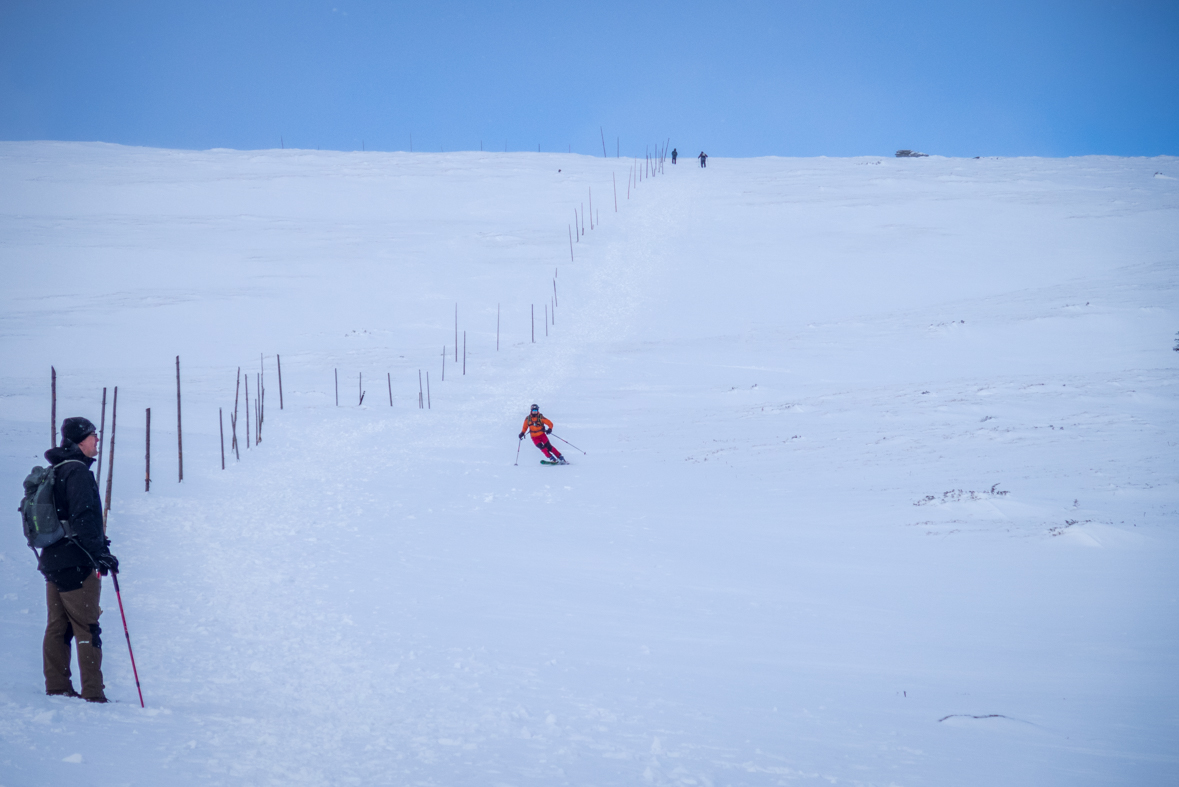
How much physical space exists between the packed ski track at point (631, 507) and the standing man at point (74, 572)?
21cm

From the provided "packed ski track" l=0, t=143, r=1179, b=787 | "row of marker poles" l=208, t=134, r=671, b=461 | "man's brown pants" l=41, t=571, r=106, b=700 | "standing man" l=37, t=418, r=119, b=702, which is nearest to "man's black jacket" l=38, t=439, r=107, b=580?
"standing man" l=37, t=418, r=119, b=702

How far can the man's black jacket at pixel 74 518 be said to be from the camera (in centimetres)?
420

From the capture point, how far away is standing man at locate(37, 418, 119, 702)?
166 inches

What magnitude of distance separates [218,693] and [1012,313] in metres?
22.8

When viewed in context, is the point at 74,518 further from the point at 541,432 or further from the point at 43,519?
the point at 541,432

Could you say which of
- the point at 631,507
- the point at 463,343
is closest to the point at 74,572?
the point at 631,507

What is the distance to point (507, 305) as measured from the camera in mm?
26453

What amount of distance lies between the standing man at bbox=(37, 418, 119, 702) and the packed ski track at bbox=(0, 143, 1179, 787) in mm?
209

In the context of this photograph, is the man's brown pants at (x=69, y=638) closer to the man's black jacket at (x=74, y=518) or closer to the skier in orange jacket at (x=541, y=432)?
the man's black jacket at (x=74, y=518)

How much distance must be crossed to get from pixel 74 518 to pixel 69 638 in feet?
2.44

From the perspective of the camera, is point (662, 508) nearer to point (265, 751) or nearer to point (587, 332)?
point (265, 751)

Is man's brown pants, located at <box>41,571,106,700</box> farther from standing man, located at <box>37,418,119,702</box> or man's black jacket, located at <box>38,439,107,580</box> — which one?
man's black jacket, located at <box>38,439,107,580</box>

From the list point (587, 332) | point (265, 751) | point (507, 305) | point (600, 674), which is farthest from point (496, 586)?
point (507, 305)

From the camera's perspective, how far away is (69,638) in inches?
171
